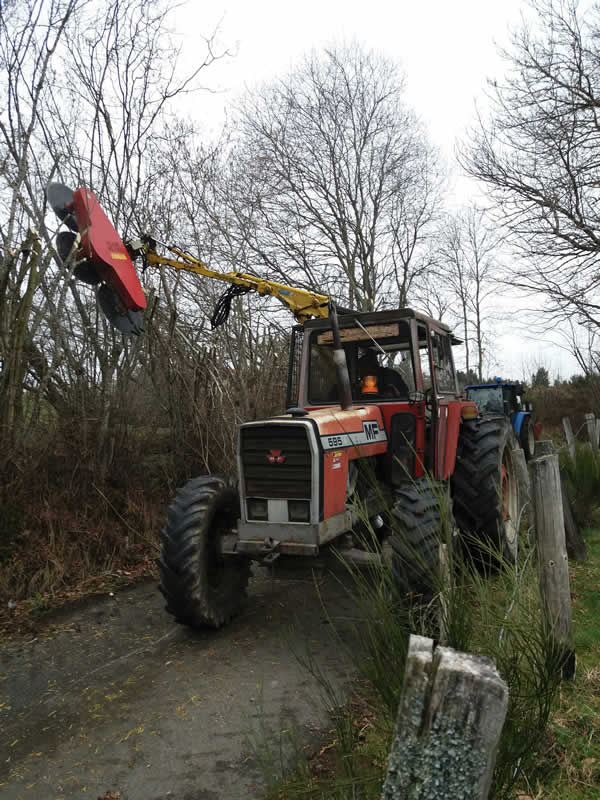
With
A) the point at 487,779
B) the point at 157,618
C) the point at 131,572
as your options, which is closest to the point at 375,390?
the point at 157,618

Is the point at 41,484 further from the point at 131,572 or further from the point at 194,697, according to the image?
the point at 194,697

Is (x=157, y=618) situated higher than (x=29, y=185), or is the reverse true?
(x=29, y=185)

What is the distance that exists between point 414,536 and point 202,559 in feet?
4.92

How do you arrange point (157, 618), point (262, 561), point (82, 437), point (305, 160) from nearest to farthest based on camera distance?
1. point (262, 561)
2. point (157, 618)
3. point (82, 437)
4. point (305, 160)

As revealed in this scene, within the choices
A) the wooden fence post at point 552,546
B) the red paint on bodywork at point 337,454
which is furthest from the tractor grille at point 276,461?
the wooden fence post at point 552,546

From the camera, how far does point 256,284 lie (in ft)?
16.8

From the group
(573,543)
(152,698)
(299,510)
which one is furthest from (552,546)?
(573,543)

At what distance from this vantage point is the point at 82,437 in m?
5.82

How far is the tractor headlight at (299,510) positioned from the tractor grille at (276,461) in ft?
0.17

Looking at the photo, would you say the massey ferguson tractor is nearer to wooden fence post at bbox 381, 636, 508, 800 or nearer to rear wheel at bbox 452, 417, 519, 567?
rear wheel at bbox 452, 417, 519, 567

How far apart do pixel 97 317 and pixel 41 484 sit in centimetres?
191

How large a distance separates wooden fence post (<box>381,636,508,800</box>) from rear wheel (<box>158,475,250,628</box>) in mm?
2936

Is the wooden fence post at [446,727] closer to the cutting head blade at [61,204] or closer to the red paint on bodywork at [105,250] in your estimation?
the red paint on bodywork at [105,250]

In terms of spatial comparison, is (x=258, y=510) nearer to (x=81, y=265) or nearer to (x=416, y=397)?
(x=416, y=397)
